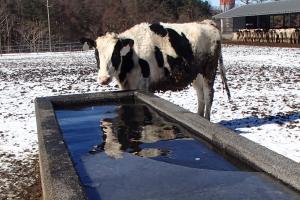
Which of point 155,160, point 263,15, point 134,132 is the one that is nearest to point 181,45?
point 134,132

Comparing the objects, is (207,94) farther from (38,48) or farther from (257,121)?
(38,48)

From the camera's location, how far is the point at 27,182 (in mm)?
5434

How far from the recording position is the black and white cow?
21.4 feet

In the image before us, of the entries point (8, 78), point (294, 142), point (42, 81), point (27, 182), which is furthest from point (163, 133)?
point (8, 78)

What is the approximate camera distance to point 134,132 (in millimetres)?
4988

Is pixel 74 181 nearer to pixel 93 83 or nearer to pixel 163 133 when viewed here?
pixel 163 133

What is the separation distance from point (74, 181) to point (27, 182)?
2781 millimetres

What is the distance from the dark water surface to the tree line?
2247 inches

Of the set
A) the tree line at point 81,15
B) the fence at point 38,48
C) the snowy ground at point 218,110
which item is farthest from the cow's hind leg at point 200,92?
the tree line at point 81,15

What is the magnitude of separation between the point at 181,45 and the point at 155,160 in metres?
3.90

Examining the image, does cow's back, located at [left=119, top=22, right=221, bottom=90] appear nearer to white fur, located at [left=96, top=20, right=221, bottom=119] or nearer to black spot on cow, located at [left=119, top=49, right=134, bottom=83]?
white fur, located at [left=96, top=20, right=221, bottom=119]

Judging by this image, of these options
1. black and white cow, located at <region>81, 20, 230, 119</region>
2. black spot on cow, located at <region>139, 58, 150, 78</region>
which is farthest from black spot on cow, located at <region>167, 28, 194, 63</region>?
black spot on cow, located at <region>139, 58, 150, 78</region>

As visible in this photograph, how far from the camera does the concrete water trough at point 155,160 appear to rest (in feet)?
9.84

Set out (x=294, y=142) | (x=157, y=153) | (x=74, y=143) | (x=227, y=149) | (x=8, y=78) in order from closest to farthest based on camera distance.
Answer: (x=227, y=149) → (x=157, y=153) → (x=74, y=143) → (x=294, y=142) → (x=8, y=78)
